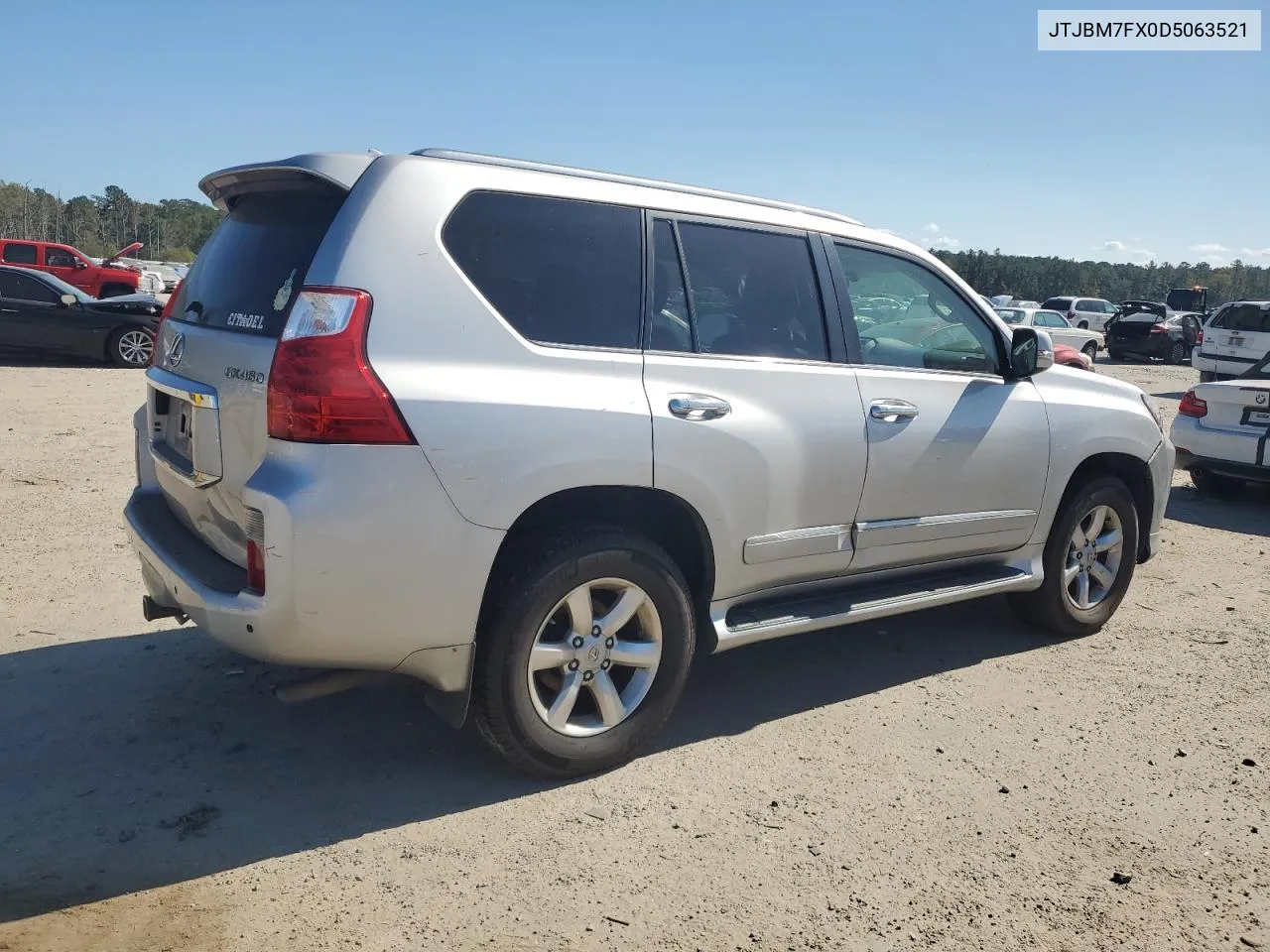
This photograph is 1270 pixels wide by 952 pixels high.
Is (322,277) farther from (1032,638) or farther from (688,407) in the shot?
(1032,638)

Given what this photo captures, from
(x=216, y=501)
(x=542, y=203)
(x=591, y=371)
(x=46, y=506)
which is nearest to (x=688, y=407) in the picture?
(x=591, y=371)

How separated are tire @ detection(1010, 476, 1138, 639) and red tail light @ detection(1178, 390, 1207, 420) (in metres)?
4.59

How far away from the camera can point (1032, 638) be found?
528 cm

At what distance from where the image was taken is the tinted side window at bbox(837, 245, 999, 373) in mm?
4363

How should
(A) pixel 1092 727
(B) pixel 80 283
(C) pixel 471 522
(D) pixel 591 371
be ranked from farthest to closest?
(B) pixel 80 283 < (A) pixel 1092 727 < (D) pixel 591 371 < (C) pixel 471 522

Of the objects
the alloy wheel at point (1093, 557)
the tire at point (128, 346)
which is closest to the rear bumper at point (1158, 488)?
the alloy wheel at point (1093, 557)

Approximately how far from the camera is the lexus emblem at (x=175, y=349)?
3.57 metres

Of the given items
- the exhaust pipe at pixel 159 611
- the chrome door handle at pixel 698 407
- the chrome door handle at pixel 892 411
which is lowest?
the exhaust pipe at pixel 159 611

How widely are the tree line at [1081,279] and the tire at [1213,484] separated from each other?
57.8 m

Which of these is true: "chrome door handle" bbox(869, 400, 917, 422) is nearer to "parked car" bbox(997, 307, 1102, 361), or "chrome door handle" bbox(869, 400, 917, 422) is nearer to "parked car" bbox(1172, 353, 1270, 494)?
"parked car" bbox(1172, 353, 1270, 494)

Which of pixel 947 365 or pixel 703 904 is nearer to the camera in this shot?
pixel 703 904

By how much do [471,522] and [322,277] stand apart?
843 millimetres

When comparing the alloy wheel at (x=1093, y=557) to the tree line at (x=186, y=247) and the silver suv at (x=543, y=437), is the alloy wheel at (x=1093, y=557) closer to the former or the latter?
the silver suv at (x=543, y=437)

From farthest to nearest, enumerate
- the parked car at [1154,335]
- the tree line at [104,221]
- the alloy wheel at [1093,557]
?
1. the tree line at [104,221]
2. the parked car at [1154,335]
3. the alloy wheel at [1093,557]
